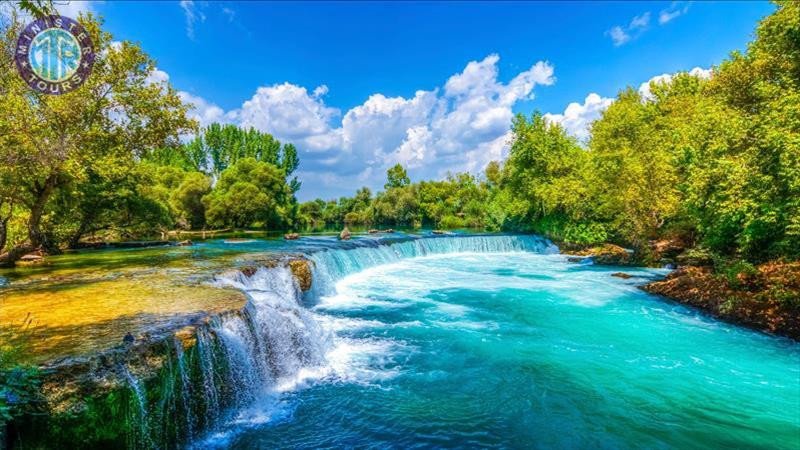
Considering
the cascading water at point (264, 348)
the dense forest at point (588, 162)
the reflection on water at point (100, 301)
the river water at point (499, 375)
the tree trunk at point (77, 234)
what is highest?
the dense forest at point (588, 162)

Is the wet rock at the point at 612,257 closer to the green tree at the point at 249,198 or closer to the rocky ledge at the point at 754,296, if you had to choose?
the rocky ledge at the point at 754,296

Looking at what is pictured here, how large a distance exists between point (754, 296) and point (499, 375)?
8.53 metres

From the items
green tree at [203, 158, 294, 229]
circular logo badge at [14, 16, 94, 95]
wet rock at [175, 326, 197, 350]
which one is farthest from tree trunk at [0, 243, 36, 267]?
green tree at [203, 158, 294, 229]

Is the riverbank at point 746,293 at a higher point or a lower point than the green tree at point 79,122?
lower

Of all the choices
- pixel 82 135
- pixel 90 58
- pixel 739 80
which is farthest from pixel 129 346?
pixel 739 80

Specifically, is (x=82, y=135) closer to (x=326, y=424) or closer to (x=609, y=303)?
(x=326, y=424)

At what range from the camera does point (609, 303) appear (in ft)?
44.0

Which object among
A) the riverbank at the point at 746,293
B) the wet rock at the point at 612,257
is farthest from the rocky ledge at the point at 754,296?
the wet rock at the point at 612,257

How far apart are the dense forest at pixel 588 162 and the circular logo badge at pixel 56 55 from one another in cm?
31

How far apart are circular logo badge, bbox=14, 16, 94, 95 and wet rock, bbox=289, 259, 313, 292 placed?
7814 mm

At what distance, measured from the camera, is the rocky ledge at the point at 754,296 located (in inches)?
380

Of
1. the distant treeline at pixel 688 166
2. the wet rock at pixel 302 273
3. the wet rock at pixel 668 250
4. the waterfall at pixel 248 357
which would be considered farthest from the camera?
the wet rock at pixel 668 250

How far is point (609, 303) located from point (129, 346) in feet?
45.2

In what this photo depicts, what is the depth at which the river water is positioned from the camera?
570cm
